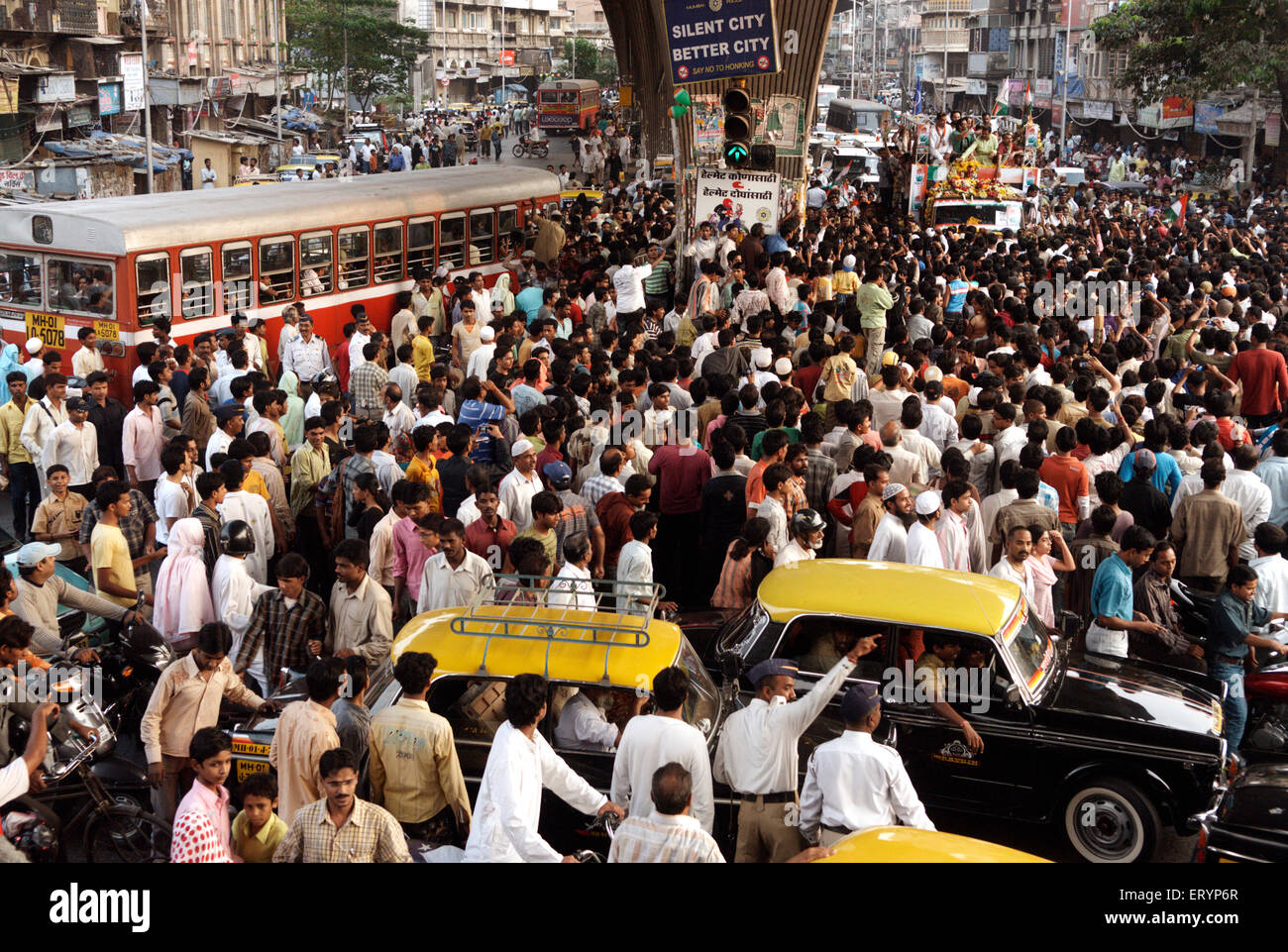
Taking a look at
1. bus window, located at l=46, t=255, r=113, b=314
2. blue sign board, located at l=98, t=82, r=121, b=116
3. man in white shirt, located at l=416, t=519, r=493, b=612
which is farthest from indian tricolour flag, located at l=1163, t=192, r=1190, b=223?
blue sign board, located at l=98, t=82, r=121, b=116

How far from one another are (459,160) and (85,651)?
48471mm

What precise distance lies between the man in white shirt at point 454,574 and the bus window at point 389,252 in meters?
11.0

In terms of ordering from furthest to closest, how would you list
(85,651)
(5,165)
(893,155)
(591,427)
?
(5,165) → (893,155) → (591,427) → (85,651)

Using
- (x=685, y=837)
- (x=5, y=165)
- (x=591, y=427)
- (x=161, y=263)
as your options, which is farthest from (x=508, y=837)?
(x=5, y=165)

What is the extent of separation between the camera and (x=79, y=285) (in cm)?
1396

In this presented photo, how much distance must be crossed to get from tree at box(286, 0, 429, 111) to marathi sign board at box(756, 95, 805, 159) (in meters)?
42.1

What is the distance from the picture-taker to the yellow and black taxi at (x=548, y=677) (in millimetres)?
6363

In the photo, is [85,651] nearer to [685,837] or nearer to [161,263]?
[685,837]

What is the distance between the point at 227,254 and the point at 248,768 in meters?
9.90

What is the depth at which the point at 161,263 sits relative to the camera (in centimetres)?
1429

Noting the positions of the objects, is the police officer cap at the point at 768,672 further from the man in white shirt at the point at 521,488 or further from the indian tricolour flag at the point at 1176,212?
the indian tricolour flag at the point at 1176,212

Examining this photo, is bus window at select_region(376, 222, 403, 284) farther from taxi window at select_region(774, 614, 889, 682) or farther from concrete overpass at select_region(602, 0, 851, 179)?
taxi window at select_region(774, 614, 889, 682)

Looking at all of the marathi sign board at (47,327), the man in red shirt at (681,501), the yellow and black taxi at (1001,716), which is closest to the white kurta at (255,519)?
the man in red shirt at (681,501)

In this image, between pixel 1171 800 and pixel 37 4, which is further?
pixel 37 4
